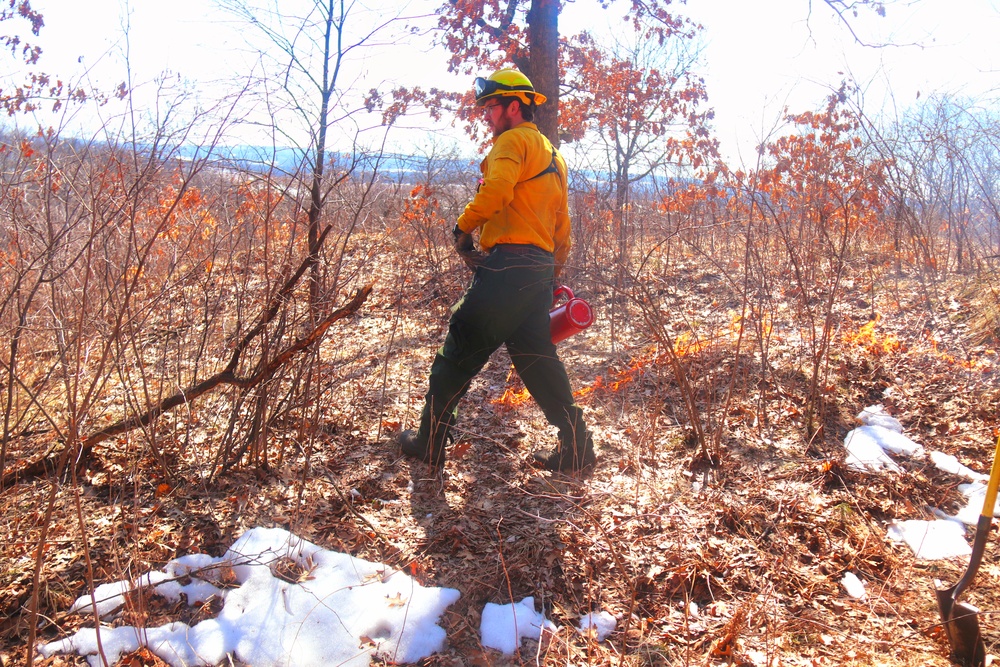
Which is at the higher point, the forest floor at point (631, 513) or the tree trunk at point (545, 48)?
the tree trunk at point (545, 48)

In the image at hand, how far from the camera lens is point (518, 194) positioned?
3025 mm

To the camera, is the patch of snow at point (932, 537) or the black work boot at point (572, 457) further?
the black work boot at point (572, 457)

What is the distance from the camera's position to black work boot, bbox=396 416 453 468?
3.17 meters

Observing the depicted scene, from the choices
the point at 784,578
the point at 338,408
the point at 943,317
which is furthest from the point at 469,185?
the point at 784,578

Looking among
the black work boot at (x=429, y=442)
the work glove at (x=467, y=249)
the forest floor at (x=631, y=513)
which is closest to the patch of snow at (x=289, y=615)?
the forest floor at (x=631, y=513)

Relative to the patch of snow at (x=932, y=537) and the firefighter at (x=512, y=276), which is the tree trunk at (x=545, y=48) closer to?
the firefighter at (x=512, y=276)

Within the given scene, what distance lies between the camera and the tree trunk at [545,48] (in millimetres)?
5703

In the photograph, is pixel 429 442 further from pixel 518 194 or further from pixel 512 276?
pixel 518 194

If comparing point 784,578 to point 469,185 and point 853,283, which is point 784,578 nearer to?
point 853,283

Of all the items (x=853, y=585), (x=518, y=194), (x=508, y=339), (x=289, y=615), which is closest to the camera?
(x=289, y=615)

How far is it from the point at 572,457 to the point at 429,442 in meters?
0.73

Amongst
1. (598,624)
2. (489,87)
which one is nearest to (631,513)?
(598,624)

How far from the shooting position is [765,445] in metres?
3.37

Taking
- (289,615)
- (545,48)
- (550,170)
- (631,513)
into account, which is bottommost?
(289,615)
